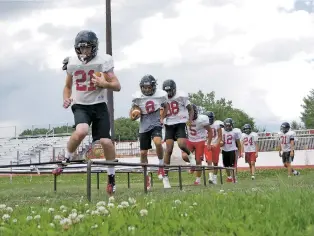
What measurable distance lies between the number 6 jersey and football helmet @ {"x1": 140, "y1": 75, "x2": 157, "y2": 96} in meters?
0.07

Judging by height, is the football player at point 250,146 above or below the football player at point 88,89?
below

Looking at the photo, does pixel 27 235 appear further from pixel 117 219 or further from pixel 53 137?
pixel 53 137

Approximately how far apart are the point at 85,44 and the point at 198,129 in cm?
821

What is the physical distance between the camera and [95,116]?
9438 millimetres

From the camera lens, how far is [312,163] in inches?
1535

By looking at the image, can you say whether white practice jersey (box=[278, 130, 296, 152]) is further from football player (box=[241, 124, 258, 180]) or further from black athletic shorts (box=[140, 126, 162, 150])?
black athletic shorts (box=[140, 126, 162, 150])

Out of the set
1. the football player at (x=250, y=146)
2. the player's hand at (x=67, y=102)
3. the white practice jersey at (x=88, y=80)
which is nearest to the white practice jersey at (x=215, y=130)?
the football player at (x=250, y=146)

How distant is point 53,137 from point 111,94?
98.3 feet

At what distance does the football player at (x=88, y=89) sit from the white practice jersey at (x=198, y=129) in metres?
7.50

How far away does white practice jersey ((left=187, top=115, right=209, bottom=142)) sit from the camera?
16.8 meters

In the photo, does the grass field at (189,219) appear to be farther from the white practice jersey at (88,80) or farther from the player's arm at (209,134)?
the player's arm at (209,134)

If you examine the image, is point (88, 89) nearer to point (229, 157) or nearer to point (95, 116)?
point (95, 116)

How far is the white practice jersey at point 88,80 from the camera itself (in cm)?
932

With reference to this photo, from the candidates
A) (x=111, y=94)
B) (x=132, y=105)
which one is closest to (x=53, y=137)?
(x=111, y=94)
